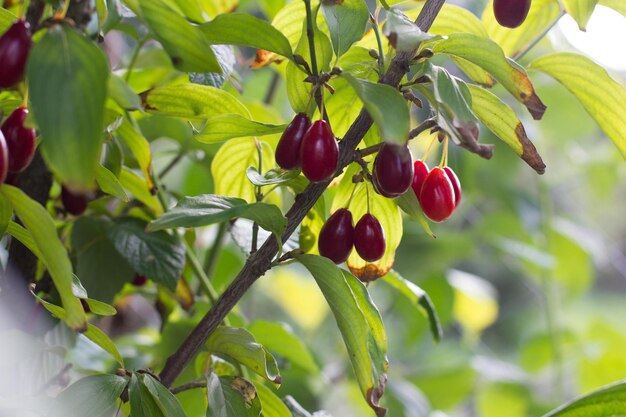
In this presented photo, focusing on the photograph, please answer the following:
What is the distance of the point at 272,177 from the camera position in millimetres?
393

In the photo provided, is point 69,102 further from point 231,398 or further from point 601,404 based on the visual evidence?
point 601,404

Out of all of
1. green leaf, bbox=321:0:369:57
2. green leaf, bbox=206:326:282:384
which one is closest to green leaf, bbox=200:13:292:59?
green leaf, bbox=321:0:369:57

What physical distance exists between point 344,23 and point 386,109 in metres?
0.09

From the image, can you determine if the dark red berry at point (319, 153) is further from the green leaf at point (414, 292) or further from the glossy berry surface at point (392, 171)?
the green leaf at point (414, 292)

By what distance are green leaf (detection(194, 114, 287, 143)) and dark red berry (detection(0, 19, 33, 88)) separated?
117 millimetres

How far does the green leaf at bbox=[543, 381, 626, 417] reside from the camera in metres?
0.41

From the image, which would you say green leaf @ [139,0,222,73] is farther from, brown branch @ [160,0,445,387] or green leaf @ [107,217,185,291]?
green leaf @ [107,217,185,291]

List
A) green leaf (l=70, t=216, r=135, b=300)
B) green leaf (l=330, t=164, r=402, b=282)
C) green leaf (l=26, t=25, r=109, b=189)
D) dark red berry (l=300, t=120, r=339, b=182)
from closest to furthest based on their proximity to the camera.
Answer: green leaf (l=26, t=25, r=109, b=189) → dark red berry (l=300, t=120, r=339, b=182) → green leaf (l=330, t=164, r=402, b=282) → green leaf (l=70, t=216, r=135, b=300)

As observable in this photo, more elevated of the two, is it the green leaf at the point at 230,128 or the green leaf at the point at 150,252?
the green leaf at the point at 230,128

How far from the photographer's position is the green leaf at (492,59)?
344 mm

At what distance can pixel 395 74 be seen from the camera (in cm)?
35

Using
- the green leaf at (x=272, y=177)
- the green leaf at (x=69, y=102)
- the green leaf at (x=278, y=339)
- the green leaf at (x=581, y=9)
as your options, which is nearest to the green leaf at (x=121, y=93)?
the green leaf at (x=69, y=102)

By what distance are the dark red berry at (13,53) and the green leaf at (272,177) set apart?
5.4 inches

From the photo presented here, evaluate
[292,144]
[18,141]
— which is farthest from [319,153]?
[18,141]
